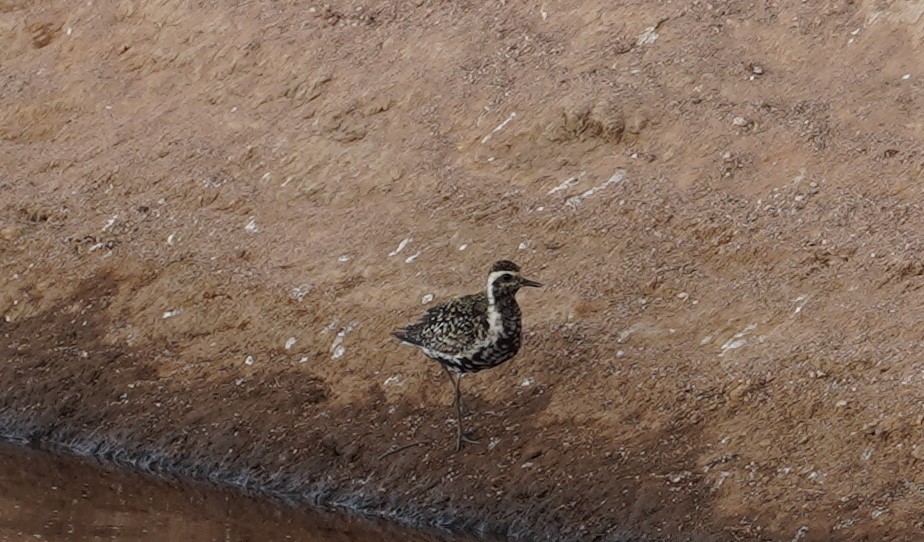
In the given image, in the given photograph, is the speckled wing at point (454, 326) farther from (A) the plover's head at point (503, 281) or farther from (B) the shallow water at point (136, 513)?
(B) the shallow water at point (136, 513)

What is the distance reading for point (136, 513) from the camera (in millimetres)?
15086

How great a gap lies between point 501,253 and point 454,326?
7.42 feet

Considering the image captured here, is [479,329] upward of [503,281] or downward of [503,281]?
downward

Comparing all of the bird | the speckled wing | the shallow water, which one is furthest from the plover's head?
the shallow water

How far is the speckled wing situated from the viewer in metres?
14.6

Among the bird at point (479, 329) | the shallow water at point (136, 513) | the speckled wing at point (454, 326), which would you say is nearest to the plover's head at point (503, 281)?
the bird at point (479, 329)

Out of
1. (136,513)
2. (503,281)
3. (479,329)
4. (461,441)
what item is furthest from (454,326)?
(136,513)

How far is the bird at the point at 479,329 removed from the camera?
571 inches

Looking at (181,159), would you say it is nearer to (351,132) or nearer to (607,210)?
(351,132)

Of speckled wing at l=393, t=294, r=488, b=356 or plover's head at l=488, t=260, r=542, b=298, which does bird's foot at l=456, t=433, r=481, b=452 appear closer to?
speckled wing at l=393, t=294, r=488, b=356

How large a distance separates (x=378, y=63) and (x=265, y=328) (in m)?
3.88

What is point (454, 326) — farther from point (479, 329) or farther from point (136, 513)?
point (136, 513)

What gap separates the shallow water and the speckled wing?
4.76ft

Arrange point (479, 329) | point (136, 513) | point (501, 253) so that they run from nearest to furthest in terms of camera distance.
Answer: point (479, 329) < point (136, 513) < point (501, 253)
